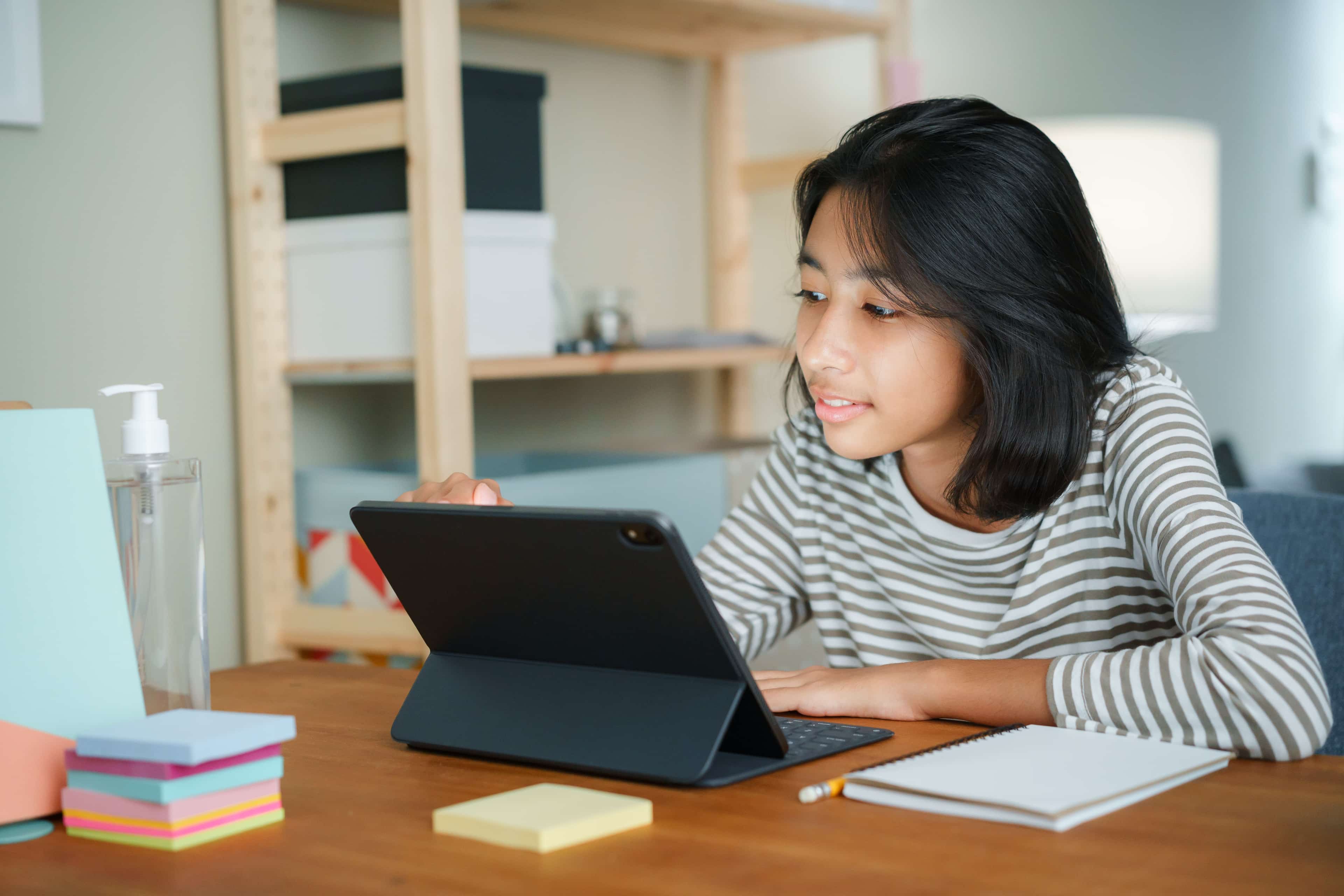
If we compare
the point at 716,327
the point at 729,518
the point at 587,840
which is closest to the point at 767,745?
the point at 587,840

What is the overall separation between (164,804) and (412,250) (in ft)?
4.04

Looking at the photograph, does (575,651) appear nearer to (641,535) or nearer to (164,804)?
(641,535)

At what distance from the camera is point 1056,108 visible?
12.1ft

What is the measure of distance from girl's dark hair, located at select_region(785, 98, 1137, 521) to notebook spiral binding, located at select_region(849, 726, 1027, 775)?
315mm

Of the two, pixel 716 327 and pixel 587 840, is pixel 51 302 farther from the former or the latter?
pixel 587 840

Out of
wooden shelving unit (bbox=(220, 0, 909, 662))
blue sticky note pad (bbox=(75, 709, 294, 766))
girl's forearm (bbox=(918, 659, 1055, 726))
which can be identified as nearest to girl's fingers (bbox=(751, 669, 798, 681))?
girl's forearm (bbox=(918, 659, 1055, 726))

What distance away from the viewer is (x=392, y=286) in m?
1.85

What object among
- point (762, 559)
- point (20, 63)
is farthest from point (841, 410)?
point (20, 63)

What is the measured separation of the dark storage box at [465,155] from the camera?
6.07ft

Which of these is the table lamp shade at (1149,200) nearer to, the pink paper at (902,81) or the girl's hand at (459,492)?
the pink paper at (902,81)

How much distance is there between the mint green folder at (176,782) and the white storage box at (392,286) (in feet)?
3.86

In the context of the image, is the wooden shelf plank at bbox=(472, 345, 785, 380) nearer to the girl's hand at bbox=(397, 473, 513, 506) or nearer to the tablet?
the girl's hand at bbox=(397, 473, 513, 506)

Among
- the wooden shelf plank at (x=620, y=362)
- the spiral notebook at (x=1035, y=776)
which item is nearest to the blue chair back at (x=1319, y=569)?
Result: the spiral notebook at (x=1035, y=776)

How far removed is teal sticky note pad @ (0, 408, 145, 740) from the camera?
73cm
